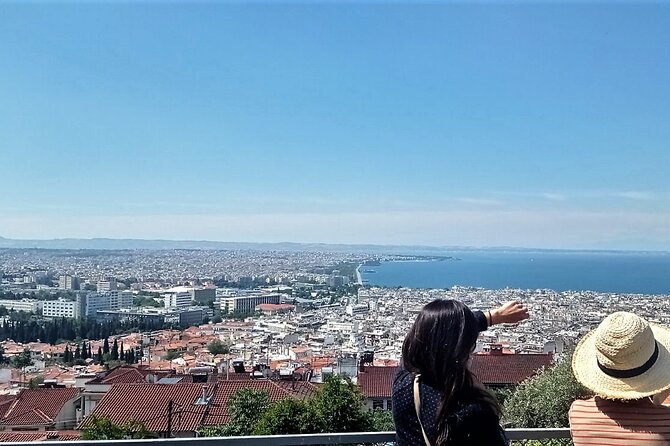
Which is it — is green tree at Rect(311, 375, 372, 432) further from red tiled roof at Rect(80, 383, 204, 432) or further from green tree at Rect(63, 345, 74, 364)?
green tree at Rect(63, 345, 74, 364)

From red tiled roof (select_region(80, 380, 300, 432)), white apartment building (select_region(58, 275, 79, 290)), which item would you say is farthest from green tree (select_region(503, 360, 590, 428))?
white apartment building (select_region(58, 275, 79, 290))

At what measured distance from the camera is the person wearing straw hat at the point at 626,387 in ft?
5.27

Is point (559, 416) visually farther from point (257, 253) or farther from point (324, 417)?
point (257, 253)

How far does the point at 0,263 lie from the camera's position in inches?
3612

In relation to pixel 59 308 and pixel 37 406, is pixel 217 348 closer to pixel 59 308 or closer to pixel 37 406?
pixel 37 406

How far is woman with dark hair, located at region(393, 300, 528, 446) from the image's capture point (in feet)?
4.62

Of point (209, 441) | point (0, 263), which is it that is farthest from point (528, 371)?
point (0, 263)

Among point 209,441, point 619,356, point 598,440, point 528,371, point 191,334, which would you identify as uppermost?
point 619,356

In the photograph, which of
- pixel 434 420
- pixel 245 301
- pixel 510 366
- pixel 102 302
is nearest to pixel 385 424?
pixel 434 420

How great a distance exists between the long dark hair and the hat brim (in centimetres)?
37

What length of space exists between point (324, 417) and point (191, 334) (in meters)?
55.6

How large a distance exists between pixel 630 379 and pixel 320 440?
101 centimetres

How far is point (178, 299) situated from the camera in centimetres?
8781

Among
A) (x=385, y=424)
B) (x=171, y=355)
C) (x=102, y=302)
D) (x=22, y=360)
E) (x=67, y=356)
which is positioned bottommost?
(x=67, y=356)
